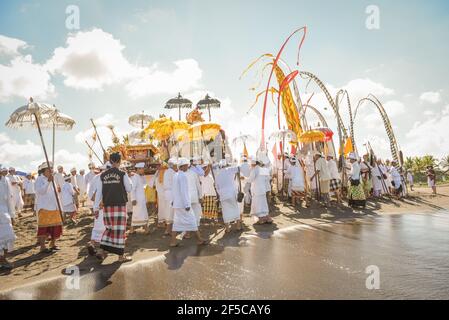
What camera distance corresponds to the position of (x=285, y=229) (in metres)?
8.23

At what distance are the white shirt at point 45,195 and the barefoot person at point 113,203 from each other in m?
1.61

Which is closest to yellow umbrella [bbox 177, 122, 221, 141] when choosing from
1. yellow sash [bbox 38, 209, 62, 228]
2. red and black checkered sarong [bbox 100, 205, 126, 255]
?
red and black checkered sarong [bbox 100, 205, 126, 255]

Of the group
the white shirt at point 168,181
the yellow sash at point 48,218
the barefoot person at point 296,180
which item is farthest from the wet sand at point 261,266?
the barefoot person at point 296,180

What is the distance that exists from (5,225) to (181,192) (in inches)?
137

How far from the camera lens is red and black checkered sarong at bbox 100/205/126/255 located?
221 inches

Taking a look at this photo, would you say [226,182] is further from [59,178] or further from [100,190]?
[59,178]

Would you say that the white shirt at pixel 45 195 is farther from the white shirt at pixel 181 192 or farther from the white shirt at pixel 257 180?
the white shirt at pixel 257 180

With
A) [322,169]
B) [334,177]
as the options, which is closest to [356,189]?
[334,177]

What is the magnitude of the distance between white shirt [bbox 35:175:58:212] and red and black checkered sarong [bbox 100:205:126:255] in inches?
73.6

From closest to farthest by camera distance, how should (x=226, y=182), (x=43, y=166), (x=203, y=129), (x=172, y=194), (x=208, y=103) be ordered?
(x=43, y=166) → (x=172, y=194) → (x=226, y=182) → (x=203, y=129) → (x=208, y=103)

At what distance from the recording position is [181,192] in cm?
692

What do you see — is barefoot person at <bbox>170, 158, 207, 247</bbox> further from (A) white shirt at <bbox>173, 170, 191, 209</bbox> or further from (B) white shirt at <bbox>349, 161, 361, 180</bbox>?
(B) white shirt at <bbox>349, 161, 361, 180</bbox>

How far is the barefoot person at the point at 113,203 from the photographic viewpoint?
225 inches
